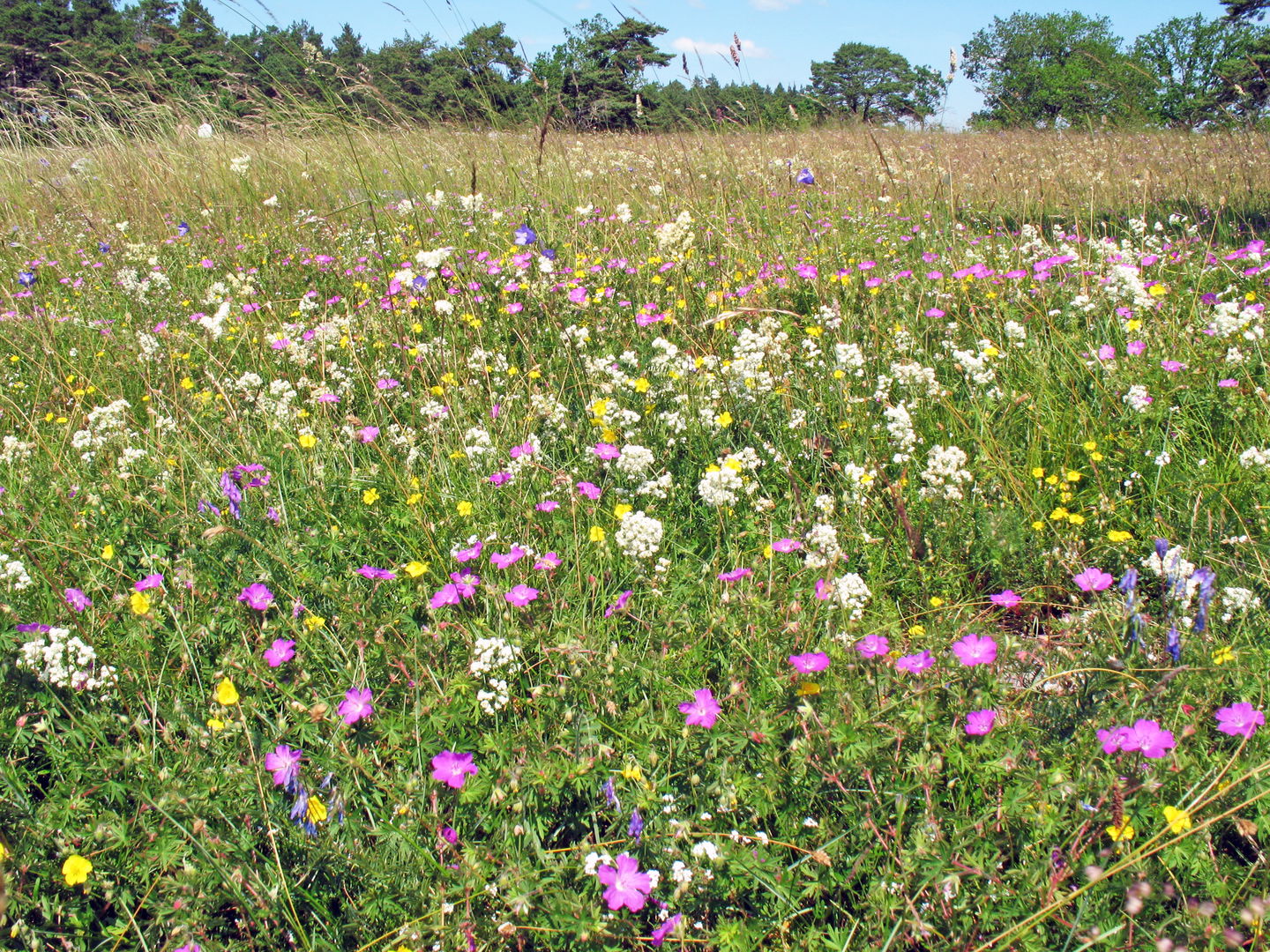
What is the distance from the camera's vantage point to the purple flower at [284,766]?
4.88 feet

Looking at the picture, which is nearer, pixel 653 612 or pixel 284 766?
pixel 284 766

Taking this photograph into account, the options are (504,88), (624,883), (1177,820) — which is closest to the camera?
(1177,820)

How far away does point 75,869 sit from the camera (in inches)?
52.1

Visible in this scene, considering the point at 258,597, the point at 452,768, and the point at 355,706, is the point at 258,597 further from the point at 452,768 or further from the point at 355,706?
the point at 452,768

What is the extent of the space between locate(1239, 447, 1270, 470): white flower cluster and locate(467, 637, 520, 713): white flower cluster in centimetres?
201

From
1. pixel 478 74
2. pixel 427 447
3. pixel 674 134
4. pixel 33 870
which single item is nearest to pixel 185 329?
pixel 427 447

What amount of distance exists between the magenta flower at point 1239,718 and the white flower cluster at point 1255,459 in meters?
0.97

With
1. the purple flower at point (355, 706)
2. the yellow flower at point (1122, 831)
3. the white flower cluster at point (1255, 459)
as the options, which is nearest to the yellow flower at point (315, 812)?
the purple flower at point (355, 706)

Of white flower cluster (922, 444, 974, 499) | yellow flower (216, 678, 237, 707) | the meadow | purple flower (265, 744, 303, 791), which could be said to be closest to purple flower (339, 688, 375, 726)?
the meadow

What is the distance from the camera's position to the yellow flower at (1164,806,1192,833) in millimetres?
1196

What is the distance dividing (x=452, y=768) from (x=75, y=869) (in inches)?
26.0

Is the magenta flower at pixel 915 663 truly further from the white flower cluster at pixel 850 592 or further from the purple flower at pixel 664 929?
the purple flower at pixel 664 929

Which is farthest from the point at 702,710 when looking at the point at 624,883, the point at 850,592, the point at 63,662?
the point at 63,662

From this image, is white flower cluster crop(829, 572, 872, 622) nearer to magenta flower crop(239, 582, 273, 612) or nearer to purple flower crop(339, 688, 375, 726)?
purple flower crop(339, 688, 375, 726)
